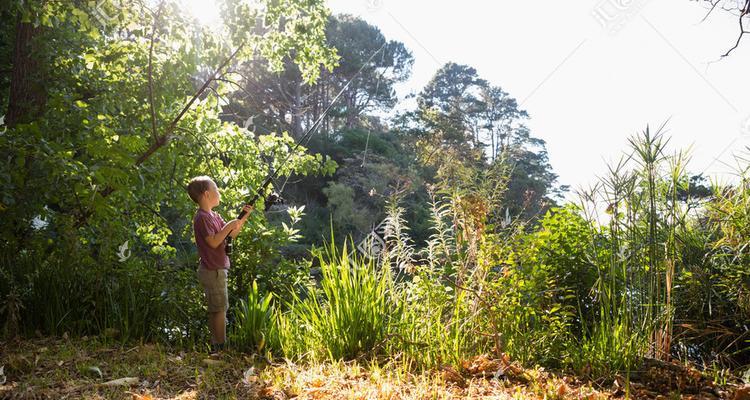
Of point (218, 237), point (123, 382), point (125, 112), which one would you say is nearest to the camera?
point (123, 382)

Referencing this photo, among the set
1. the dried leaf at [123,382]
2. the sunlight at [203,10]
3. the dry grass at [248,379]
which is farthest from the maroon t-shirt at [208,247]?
the sunlight at [203,10]

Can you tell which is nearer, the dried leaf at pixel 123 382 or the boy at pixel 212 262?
the dried leaf at pixel 123 382

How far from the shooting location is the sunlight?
4969 mm

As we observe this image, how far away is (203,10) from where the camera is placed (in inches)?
199

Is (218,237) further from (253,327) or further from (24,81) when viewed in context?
(24,81)

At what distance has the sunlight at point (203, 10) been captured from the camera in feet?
16.3

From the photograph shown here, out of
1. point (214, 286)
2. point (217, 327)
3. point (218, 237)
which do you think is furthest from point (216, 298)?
point (218, 237)

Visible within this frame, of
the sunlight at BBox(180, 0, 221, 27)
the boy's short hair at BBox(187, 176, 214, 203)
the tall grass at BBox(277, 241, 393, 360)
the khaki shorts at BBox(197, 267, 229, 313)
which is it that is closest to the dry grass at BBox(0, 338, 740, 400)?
the tall grass at BBox(277, 241, 393, 360)

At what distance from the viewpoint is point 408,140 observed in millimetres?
20312

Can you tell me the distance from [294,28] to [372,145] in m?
14.5

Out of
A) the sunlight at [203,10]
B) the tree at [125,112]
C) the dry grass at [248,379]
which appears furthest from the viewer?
the sunlight at [203,10]

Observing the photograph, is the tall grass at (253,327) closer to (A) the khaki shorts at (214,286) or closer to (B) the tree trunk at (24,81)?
(A) the khaki shorts at (214,286)

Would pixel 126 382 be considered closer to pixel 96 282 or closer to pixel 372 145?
pixel 96 282

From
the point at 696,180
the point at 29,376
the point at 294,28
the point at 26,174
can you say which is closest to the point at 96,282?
the point at 26,174
